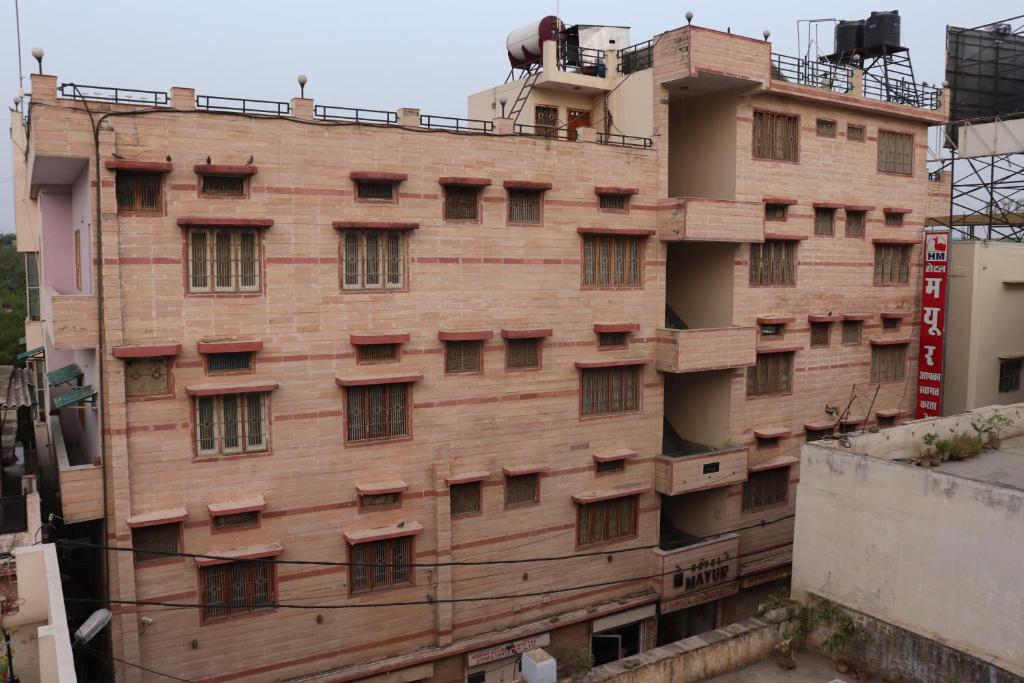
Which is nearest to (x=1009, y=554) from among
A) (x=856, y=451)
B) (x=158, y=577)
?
(x=856, y=451)

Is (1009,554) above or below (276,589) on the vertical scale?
above

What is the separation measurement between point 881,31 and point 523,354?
17.9 m

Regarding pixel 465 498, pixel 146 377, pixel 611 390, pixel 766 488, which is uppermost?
pixel 146 377

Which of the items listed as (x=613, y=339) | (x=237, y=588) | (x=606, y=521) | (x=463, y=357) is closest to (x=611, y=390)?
(x=613, y=339)

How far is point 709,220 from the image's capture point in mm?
21188

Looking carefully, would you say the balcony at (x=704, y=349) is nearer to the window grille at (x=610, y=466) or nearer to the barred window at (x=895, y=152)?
the window grille at (x=610, y=466)

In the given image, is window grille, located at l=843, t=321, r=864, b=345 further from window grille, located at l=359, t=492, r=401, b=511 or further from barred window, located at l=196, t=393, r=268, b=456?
barred window, located at l=196, t=393, r=268, b=456

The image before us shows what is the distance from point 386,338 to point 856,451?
10.2 metres

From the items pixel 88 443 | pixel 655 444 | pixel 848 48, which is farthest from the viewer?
pixel 848 48

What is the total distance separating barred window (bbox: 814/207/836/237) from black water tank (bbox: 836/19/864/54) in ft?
23.2

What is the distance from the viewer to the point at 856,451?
53.6ft

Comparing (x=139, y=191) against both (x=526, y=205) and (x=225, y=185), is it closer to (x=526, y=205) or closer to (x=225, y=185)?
(x=225, y=185)

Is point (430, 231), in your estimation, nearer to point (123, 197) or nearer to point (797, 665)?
point (123, 197)

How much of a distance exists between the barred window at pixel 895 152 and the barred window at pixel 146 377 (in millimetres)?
22477
